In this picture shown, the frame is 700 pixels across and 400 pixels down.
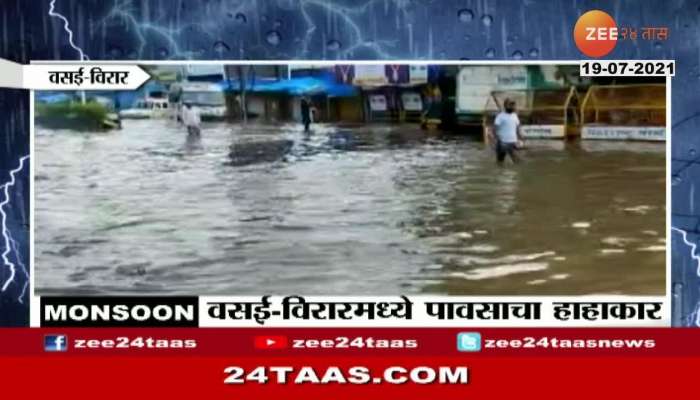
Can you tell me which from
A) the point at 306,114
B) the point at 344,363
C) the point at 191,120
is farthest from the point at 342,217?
the point at 191,120

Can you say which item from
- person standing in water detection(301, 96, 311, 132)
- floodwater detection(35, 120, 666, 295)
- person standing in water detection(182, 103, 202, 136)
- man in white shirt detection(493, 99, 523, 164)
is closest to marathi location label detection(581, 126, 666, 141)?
floodwater detection(35, 120, 666, 295)

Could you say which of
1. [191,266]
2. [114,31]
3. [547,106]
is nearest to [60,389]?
[191,266]

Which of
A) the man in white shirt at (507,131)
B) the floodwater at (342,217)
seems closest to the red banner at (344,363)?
the floodwater at (342,217)

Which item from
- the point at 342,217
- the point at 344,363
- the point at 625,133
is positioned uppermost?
the point at 625,133

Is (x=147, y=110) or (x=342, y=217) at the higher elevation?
(x=147, y=110)

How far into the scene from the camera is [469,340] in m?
3.51

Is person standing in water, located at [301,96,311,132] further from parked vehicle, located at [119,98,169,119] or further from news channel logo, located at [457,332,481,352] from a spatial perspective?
news channel logo, located at [457,332,481,352]

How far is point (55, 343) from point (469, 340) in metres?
1.35

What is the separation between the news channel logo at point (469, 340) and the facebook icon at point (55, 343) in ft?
4.20

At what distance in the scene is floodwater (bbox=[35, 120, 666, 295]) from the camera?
11.5 feet

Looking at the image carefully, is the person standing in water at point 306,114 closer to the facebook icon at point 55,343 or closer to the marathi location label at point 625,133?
the marathi location label at point 625,133

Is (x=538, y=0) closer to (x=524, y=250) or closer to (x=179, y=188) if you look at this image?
(x=524, y=250)

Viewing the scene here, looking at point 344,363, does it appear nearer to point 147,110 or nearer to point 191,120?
point 191,120

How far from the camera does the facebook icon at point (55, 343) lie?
351 centimetres
